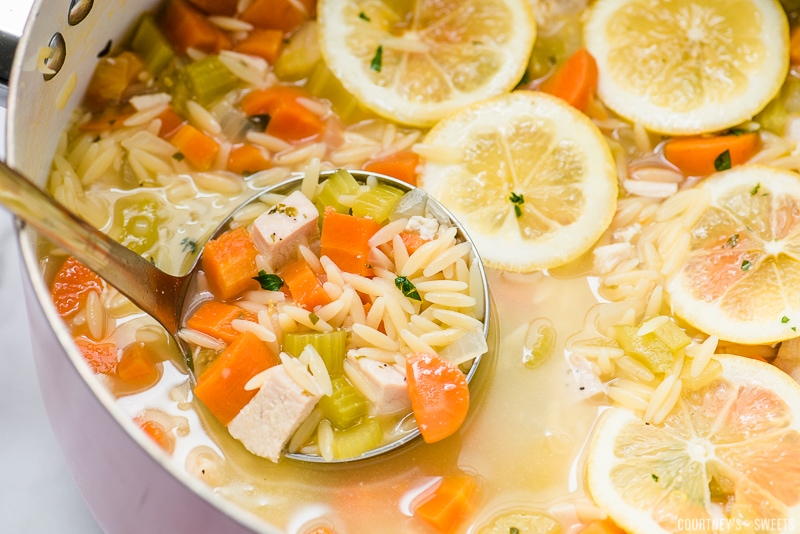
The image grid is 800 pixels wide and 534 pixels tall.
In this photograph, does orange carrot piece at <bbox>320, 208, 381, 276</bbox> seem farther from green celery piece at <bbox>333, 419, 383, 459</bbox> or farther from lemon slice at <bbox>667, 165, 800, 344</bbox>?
lemon slice at <bbox>667, 165, 800, 344</bbox>

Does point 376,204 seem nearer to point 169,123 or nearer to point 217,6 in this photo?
point 169,123

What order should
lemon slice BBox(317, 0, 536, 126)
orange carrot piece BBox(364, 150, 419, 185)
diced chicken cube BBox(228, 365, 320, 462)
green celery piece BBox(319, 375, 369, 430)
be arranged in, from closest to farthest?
diced chicken cube BBox(228, 365, 320, 462), green celery piece BBox(319, 375, 369, 430), orange carrot piece BBox(364, 150, 419, 185), lemon slice BBox(317, 0, 536, 126)

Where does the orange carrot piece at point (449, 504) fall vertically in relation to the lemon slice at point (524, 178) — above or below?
below

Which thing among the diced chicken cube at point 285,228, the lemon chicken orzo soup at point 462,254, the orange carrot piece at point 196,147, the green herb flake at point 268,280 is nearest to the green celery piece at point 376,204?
the lemon chicken orzo soup at point 462,254

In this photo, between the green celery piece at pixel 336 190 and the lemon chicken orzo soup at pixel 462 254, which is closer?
the lemon chicken orzo soup at pixel 462 254

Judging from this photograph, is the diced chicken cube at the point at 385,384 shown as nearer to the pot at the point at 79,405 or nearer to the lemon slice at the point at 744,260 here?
the pot at the point at 79,405

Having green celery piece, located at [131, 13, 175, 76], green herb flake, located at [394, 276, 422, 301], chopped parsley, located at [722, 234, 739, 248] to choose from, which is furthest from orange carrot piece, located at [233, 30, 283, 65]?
chopped parsley, located at [722, 234, 739, 248]

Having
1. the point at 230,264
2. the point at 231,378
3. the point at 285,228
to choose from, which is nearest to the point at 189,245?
the point at 230,264
